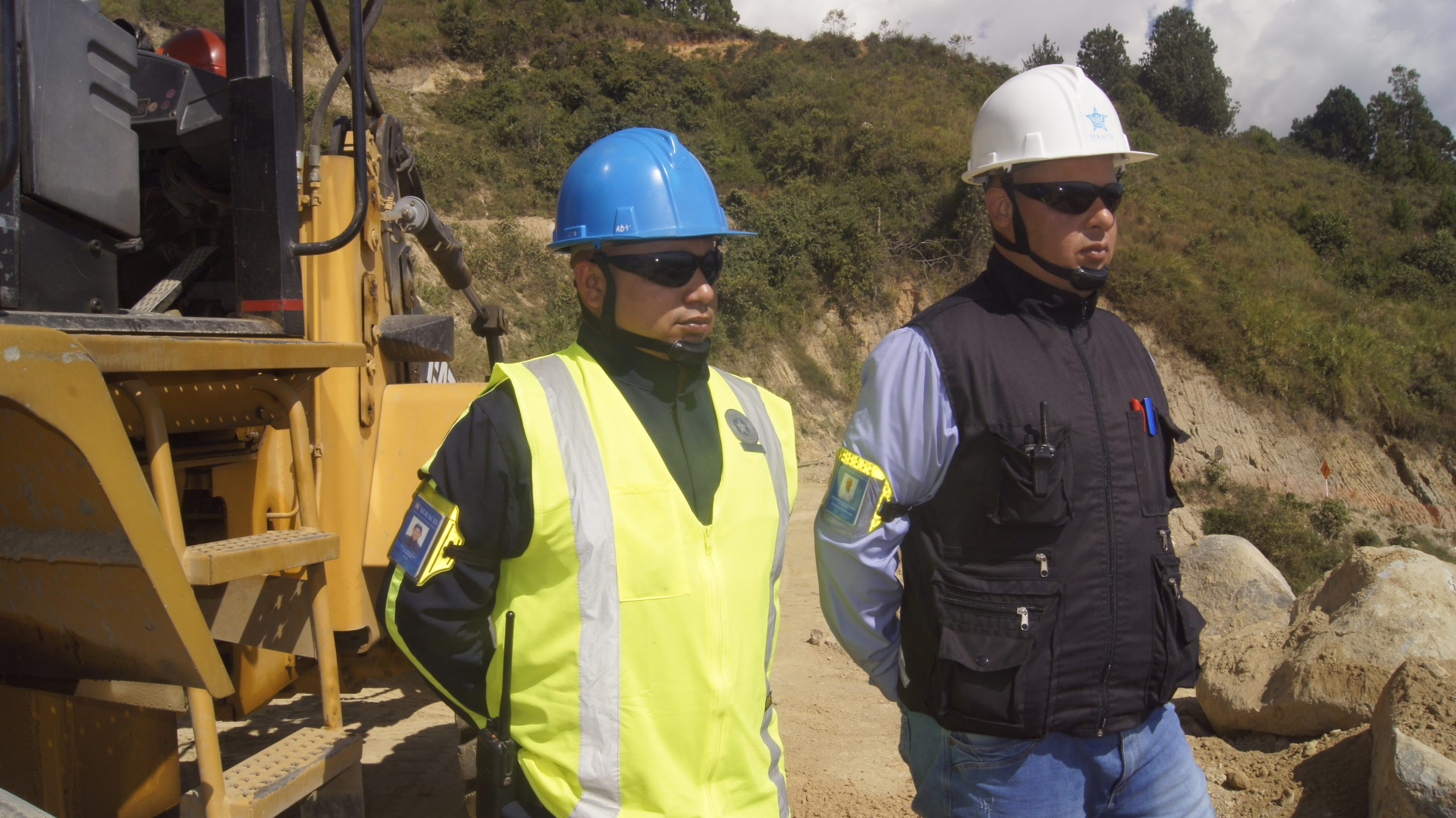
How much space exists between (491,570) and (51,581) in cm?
94

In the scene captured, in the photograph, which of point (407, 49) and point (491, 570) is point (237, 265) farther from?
point (407, 49)

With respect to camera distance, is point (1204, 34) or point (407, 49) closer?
point (407, 49)

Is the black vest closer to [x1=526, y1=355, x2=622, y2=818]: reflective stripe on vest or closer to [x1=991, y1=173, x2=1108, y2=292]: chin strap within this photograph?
[x1=991, y1=173, x2=1108, y2=292]: chin strap

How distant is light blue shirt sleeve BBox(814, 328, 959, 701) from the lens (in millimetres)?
1920

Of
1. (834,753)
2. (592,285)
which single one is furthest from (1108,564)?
(834,753)

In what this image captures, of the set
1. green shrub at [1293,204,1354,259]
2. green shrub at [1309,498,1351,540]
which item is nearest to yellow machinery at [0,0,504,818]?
green shrub at [1309,498,1351,540]

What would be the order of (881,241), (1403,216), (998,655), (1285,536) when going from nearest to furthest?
(998,655) < (1285,536) < (881,241) < (1403,216)

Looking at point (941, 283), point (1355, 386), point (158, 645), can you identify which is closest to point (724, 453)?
point (158, 645)

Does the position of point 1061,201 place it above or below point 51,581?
above

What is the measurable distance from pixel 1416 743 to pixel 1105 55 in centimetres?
5188

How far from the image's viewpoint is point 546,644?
5.28 feet

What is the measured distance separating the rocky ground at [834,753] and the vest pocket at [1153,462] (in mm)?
1826

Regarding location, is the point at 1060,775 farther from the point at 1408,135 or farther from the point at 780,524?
the point at 1408,135

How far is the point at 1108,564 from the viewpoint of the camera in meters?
1.90
